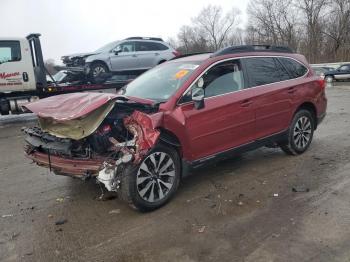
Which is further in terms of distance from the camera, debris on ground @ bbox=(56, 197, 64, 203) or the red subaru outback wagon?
debris on ground @ bbox=(56, 197, 64, 203)

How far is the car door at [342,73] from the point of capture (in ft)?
101

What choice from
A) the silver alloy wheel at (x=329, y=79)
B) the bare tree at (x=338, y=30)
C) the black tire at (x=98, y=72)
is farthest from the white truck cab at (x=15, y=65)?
the bare tree at (x=338, y=30)

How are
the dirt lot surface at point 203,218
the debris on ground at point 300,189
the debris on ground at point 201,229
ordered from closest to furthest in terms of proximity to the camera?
the dirt lot surface at point 203,218
the debris on ground at point 201,229
the debris on ground at point 300,189

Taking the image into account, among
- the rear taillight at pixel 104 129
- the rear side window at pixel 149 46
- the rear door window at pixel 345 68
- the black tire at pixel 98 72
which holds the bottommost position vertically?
the rear door window at pixel 345 68

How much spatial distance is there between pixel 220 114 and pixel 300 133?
213cm

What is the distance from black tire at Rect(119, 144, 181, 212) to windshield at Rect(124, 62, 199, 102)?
0.74 m

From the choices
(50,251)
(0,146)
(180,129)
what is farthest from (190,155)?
(0,146)

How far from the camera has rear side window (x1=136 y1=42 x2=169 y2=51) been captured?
1409cm

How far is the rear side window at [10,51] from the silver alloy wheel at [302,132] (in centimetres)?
998

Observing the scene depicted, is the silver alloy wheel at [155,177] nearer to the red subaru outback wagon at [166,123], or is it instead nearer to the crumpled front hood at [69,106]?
the red subaru outback wagon at [166,123]

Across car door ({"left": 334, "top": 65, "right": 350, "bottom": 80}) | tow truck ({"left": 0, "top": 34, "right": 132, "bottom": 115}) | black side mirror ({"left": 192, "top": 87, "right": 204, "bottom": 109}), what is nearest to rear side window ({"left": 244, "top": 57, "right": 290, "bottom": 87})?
black side mirror ({"left": 192, "top": 87, "right": 204, "bottom": 109})

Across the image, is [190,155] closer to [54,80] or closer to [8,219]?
[8,219]

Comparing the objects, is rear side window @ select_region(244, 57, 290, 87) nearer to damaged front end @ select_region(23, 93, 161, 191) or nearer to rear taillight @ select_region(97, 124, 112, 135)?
damaged front end @ select_region(23, 93, 161, 191)

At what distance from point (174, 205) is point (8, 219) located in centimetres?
196
